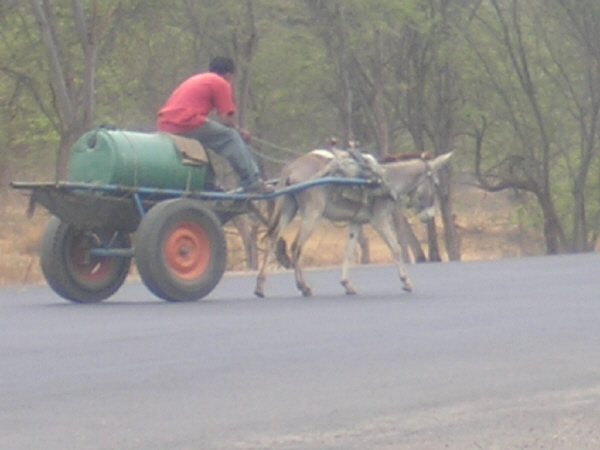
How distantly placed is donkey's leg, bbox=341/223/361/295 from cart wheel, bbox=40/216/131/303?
7.61 ft

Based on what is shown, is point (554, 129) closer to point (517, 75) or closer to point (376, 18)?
point (517, 75)

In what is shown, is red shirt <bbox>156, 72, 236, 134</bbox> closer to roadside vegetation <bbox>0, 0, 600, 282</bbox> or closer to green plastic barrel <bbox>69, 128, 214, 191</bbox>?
green plastic barrel <bbox>69, 128, 214, 191</bbox>

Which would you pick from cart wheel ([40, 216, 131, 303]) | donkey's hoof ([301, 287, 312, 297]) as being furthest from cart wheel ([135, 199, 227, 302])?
donkey's hoof ([301, 287, 312, 297])

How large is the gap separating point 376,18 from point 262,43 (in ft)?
16.4

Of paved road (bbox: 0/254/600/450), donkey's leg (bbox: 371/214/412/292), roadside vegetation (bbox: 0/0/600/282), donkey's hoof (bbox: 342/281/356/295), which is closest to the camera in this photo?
paved road (bbox: 0/254/600/450)

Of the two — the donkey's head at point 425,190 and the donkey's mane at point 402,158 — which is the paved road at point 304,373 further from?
the donkey's mane at point 402,158

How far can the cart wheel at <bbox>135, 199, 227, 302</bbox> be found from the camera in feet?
49.1

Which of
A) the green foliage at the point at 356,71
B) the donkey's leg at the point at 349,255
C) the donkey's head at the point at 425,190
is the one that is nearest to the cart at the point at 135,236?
the donkey's leg at the point at 349,255

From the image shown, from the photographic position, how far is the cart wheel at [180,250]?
1495 cm

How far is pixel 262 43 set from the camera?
1526 inches

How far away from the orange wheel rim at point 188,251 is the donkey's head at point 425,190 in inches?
111

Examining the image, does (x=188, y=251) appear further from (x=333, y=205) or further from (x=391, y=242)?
(x=391, y=242)

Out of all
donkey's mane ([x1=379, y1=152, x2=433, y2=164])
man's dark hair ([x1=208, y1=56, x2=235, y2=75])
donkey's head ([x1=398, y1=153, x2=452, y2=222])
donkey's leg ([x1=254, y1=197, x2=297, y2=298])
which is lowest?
donkey's leg ([x1=254, y1=197, x2=297, y2=298])

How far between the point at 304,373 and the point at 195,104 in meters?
5.88
